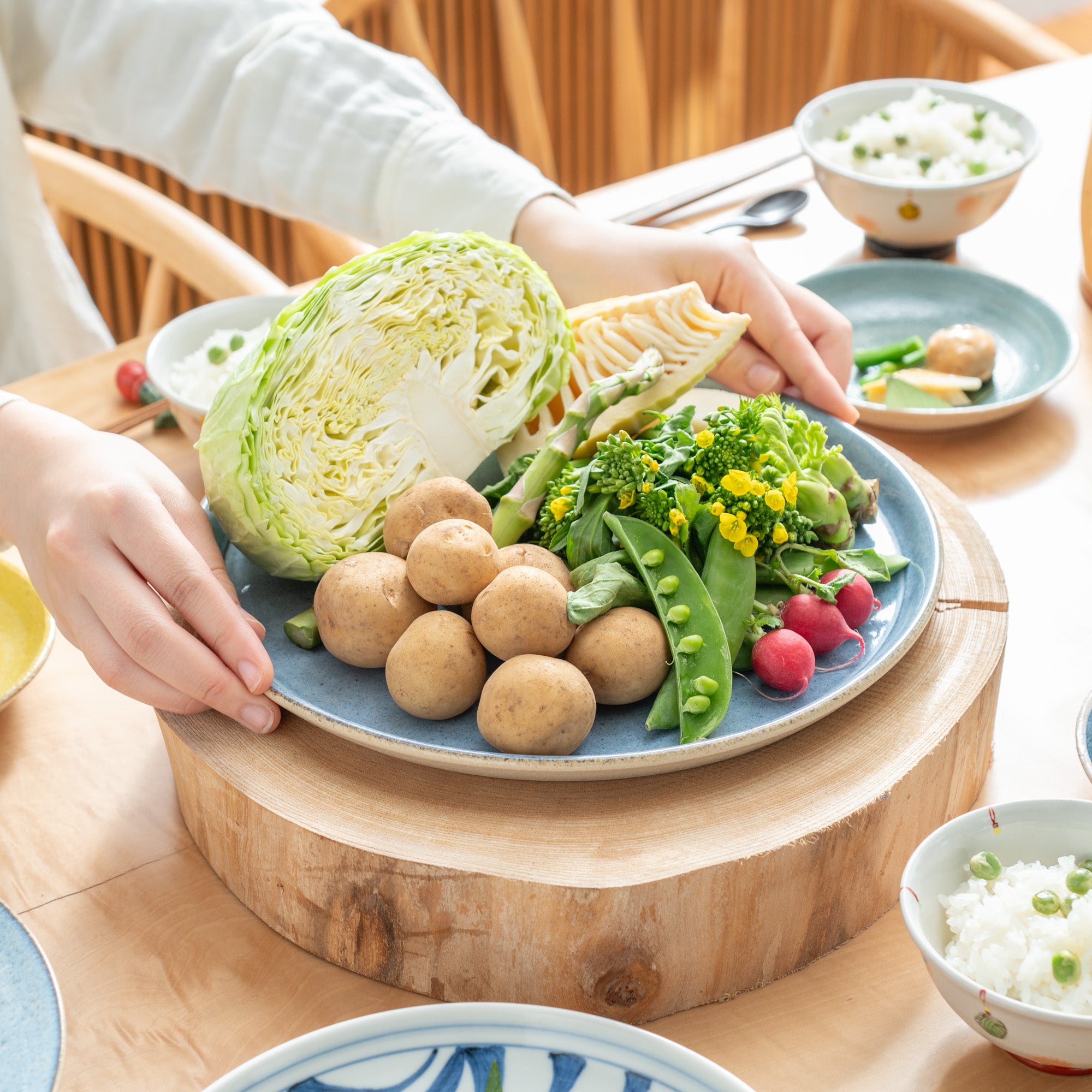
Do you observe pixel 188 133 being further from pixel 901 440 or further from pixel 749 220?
pixel 901 440

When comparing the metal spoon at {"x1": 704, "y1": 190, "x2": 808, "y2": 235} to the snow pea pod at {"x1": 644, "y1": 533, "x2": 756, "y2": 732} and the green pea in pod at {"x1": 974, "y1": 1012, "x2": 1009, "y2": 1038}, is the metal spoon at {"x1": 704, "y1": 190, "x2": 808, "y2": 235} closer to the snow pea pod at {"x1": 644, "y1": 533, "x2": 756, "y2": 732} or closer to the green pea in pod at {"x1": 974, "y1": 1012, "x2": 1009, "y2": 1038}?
the snow pea pod at {"x1": 644, "y1": 533, "x2": 756, "y2": 732}

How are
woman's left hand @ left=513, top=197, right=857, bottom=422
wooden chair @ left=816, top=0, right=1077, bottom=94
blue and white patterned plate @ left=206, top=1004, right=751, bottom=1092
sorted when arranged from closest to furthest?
1. blue and white patterned plate @ left=206, top=1004, right=751, bottom=1092
2. woman's left hand @ left=513, top=197, right=857, bottom=422
3. wooden chair @ left=816, top=0, right=1077, bottom=94

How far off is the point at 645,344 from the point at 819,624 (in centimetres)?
47

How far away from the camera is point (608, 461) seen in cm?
118

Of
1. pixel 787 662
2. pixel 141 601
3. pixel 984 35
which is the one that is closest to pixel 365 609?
pixel 141 601

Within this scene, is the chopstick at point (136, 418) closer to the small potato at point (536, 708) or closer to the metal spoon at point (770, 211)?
the small potato at point (536, 708)

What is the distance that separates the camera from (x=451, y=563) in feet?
3.54

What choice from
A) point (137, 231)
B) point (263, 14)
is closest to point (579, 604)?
point (263, 14)

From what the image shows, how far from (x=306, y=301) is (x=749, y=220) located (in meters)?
1.30

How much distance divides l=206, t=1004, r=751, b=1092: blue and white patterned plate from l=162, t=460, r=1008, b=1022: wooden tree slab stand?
0.35ft

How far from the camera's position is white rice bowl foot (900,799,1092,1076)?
812 mm

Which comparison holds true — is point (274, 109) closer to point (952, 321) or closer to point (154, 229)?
point (154, 229)

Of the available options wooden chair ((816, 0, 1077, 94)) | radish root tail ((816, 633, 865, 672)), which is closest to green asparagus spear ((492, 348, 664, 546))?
radish root tail ((816, 633, 865, 672))

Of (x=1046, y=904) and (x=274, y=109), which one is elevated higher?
(x=274, y=109)
